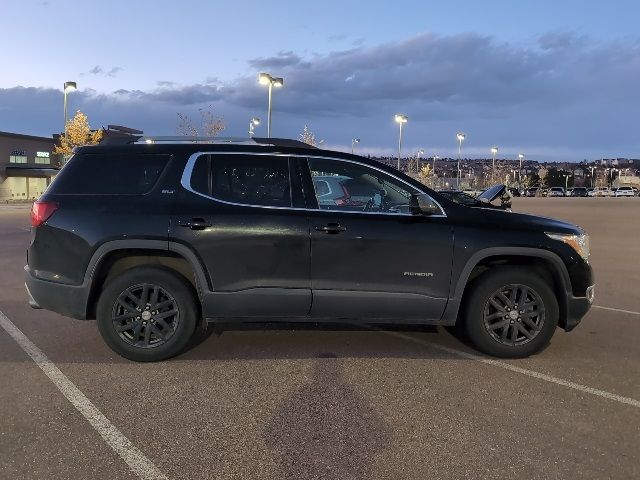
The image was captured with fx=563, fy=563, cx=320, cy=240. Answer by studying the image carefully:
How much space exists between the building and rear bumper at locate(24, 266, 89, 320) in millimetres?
58269

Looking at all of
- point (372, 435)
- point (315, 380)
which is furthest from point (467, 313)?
point (372, 435)

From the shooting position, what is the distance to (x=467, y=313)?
501 centimetres

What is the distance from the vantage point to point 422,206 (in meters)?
4.77

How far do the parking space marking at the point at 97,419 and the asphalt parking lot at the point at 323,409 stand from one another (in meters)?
0.01

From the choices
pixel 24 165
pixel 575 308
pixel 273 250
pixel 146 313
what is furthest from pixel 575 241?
pixel 24 165

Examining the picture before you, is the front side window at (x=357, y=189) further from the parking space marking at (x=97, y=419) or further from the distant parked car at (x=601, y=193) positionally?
the distant parked car at (x=601, y=193)

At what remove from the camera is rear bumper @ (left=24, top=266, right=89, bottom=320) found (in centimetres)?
483

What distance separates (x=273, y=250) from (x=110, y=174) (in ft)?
5.26

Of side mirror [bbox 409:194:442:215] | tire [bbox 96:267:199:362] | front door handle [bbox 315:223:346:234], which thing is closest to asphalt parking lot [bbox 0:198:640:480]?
tire [bbox 96:267:199:362]

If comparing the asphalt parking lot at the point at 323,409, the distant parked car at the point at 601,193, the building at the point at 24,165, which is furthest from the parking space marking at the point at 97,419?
the distant parked car at the point at 601,193

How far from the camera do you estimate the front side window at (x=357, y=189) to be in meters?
4.90

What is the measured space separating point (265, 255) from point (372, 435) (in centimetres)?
181

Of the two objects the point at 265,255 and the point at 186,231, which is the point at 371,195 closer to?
the point at 265,255

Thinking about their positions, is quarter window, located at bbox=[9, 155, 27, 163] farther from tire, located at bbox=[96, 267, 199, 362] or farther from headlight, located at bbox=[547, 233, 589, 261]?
headlight, located at bbox=[547, 233, 589, 261]
